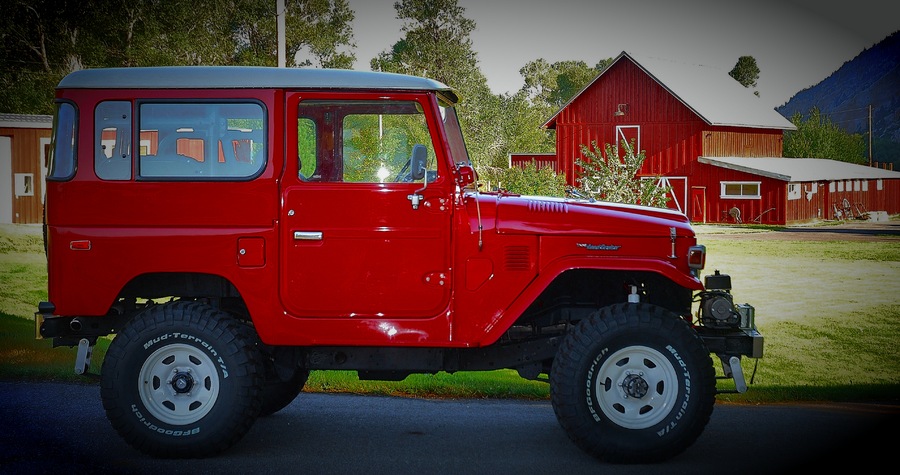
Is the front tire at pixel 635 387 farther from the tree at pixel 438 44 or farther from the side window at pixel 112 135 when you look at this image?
the tree at pixel 438 44

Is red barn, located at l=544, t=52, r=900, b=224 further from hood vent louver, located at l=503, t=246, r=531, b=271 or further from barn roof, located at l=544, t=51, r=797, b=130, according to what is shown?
hood vent louver, located at l=503, t=246, r=531, b=271

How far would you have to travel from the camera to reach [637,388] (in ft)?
22.8

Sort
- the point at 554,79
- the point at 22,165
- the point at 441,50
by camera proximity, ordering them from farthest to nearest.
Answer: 1. the point at 554,79
2. the point at 441,50
3. the point at 22,165

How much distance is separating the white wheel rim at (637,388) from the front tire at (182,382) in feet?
8.18

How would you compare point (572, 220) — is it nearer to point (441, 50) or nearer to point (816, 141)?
point (441, 50)

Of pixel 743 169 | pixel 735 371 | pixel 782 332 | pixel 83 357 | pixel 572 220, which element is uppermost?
pixel 743 169

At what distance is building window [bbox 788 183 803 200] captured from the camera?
4291 centimetres

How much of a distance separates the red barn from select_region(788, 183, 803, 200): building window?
4 cm

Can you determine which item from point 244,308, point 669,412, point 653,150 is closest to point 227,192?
point 244,308

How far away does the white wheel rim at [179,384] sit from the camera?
713 centimetres

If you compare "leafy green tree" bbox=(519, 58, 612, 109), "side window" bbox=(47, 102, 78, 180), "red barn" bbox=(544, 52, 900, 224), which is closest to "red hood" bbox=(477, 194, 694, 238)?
"side window" bbox=(47, 102, 78, 180)

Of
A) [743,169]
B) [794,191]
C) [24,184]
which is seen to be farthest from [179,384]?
[794,191]

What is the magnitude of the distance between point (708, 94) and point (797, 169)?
17.4 feet

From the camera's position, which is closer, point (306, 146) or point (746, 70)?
point (306, 146)
